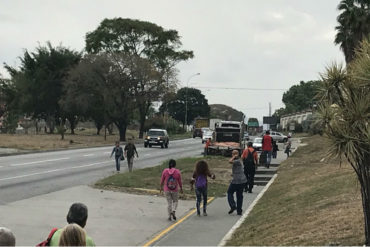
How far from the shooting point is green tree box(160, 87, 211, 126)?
133500 millimetres

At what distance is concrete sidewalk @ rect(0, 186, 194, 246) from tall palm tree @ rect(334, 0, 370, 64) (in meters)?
24.1

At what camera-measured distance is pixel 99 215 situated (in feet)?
37.5

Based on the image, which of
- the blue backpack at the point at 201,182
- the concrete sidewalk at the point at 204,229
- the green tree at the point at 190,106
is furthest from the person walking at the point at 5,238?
the green tree at the point at 190,106

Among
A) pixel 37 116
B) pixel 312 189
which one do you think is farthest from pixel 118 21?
pixel 312 189

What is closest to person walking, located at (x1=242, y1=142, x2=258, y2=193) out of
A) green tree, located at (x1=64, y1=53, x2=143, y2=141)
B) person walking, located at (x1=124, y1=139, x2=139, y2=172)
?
person walking, located at (x1=124, y1=139, x2=139, y2=172)

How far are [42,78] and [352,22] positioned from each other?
45.5m

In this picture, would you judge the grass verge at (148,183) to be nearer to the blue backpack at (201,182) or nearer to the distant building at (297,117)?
the blue backpack at (201,182)

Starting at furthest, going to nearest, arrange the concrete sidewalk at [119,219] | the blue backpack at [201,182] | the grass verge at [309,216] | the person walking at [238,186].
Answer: the person walking at [238,186], the blue backpack at [201,182], the concrete sidewalk at [119,219], the grass verge at [309,216]

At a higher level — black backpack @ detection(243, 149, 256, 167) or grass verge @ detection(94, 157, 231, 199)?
black backpack @ detection(243, 149, 256, 167)

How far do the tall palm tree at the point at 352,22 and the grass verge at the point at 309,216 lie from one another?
22.6m

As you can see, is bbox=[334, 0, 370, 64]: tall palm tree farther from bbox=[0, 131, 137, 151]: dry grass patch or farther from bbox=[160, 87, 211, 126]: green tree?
bbox=[160, 87, 211, 126]: green tree

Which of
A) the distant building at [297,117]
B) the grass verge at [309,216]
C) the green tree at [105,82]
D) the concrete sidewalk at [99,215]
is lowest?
the concrete sidewalk at [99,215]

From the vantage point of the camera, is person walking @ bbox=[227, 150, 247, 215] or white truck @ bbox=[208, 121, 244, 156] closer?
person walking @ bbox=[227, 150, 247, 215]

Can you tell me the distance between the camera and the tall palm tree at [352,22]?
113 feet
